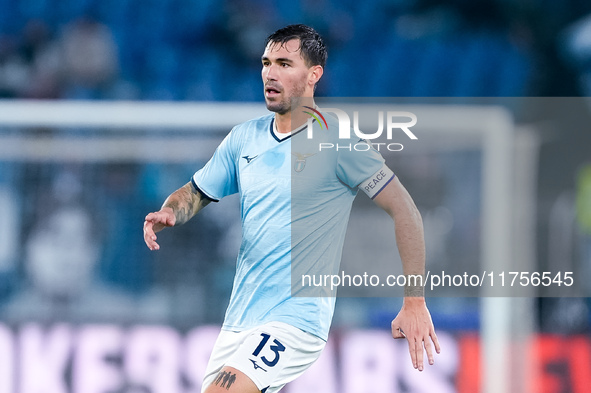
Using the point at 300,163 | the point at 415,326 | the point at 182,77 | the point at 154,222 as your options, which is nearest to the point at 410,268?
the point at 415,326

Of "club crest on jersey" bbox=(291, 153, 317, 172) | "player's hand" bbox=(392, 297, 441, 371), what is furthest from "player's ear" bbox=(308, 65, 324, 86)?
"player's hand" bbox=(392, 297, 441, 371)

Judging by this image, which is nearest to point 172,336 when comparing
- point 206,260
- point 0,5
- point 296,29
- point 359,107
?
point 206,260

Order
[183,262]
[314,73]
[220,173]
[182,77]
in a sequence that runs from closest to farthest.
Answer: [314,73] → [220,173] → [183,262] → [182,77]

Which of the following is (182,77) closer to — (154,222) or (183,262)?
(183,262)

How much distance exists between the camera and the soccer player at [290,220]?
3.00m

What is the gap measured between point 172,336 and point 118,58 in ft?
11.2

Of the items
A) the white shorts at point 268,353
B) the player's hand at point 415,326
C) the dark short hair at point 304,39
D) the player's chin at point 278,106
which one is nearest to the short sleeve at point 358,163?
the player's chin at point 278,106

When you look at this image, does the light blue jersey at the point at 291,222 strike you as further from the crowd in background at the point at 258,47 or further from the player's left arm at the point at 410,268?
the crowd in background at the point at 258,47

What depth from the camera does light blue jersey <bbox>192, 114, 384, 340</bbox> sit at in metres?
3.07

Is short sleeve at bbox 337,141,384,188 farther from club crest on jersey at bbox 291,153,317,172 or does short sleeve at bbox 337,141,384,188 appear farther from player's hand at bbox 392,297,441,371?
player's hand at bbox 392,297,441,371

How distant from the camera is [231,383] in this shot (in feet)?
9.32

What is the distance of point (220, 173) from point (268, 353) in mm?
829

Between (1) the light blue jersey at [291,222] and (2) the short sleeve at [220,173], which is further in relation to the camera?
(2) the short sleeve at [220,173]

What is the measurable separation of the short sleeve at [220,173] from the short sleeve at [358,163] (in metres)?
0.49
